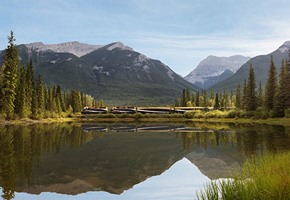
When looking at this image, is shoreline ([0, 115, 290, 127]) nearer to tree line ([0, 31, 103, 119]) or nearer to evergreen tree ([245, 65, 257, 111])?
tree line ([0, 31, 103, 119])

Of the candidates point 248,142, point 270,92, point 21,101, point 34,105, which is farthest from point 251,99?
point 21,101

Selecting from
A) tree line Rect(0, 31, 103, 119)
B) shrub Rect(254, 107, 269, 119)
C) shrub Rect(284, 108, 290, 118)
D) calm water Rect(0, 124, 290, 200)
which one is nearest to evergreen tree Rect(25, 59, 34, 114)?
tree line Rect(0, 31, 103, 119)

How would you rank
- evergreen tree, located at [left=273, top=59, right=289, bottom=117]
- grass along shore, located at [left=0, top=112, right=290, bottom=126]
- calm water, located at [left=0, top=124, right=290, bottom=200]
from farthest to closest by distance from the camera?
grass along shore, located at [left=0, top=112, right=290, bottom=126]
evergreen tree, located at [left=273, top=59, right=289, bottom=117]
calm water, located at [left=0, top=124, right=290, bottom=200]

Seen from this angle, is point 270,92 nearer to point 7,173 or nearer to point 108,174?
point 108,174

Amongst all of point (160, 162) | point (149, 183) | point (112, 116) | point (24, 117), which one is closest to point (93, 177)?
point (149, 183)

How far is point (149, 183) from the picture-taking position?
22625 mm

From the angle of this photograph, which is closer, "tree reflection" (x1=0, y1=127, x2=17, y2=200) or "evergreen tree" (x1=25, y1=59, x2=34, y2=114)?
"tree reflection" (x1=0, y1=127, x2=17, y2=200)

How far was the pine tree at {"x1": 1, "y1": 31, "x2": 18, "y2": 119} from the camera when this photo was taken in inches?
3391

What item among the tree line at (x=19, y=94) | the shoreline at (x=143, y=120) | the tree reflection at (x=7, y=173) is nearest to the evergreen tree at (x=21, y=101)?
the tree line at (x=19, y=94)

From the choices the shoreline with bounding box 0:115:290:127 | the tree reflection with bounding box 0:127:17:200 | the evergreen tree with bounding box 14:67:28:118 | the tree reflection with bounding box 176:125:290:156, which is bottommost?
the shoreline with bounding box 0:115:290:127

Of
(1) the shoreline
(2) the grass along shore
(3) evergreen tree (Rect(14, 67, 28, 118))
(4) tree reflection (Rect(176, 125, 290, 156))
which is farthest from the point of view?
(2) the grass along shore

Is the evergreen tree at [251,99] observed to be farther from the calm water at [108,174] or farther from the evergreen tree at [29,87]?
the calm water at [108,174]

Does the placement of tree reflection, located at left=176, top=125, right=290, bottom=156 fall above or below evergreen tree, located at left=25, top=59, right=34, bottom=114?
below

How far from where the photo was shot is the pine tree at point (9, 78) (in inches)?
3391
